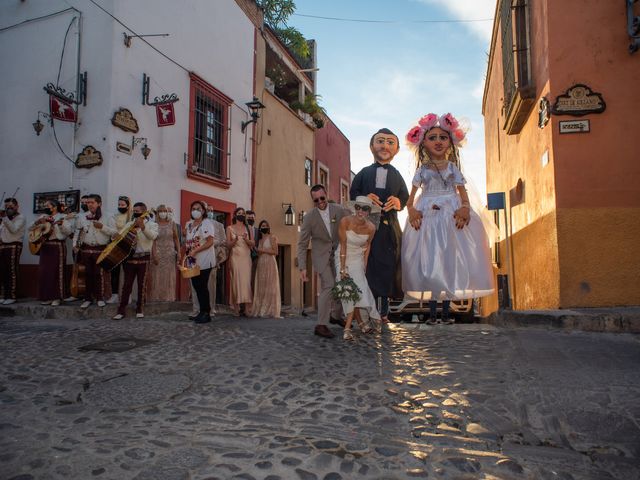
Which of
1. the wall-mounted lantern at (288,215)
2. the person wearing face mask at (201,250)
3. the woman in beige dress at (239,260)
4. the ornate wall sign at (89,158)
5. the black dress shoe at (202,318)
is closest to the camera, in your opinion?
the black dress shoe at (202,318)

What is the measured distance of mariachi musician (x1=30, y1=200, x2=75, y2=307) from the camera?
318 inches

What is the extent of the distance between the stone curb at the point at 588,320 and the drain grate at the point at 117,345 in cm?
418

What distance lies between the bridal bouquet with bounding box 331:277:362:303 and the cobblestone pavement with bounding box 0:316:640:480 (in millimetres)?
472

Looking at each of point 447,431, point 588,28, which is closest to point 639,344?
point 447,431

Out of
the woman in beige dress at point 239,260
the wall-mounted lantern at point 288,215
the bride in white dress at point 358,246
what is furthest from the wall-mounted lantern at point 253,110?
the bride in white dress at point 358,246

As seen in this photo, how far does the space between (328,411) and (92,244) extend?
6199 mm

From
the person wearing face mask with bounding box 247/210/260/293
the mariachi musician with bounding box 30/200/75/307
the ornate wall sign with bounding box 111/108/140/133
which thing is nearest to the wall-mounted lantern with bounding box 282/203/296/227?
the person wearing face mask with bounding box 247/210/260/293

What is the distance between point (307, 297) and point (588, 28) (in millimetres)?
14489

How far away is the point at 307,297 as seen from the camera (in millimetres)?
19094

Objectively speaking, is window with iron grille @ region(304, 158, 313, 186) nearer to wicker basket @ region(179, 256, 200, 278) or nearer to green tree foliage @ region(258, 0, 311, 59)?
green tree foliage @ region(258, 0, 311, 59)

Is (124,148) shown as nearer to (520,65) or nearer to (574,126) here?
(520,65)

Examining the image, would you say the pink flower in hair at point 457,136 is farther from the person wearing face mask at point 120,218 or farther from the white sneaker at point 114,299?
the white sneaker at point 114,299

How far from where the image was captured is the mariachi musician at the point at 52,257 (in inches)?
318

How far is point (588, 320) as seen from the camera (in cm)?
505
